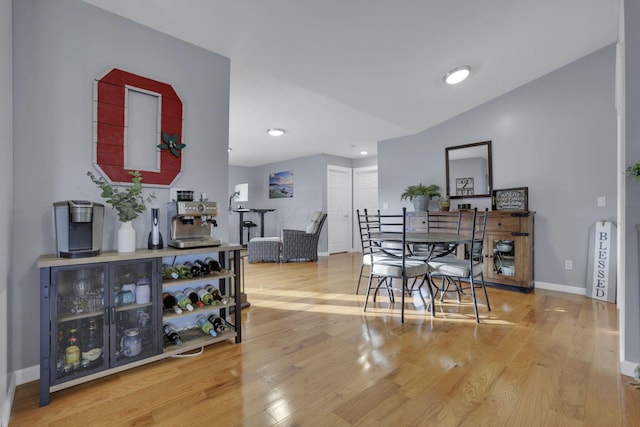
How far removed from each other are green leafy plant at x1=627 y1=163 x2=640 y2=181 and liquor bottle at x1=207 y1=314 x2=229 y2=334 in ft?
9.07

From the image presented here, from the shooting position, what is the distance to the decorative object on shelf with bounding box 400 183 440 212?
456 centimetres

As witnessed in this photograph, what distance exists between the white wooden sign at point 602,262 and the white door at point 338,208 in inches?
173

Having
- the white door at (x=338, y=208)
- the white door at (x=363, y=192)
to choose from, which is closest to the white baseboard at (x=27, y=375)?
the white door at (x=338, y=208)

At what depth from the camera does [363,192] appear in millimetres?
7031

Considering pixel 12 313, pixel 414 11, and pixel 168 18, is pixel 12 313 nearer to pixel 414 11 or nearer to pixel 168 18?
pixel 168 18

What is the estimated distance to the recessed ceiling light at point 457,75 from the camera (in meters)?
3.15

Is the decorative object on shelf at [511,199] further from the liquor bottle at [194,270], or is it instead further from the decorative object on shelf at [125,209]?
the decorative object on shelf at [125,209]

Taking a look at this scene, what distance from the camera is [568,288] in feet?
11.5

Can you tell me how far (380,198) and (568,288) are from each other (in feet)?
9.85

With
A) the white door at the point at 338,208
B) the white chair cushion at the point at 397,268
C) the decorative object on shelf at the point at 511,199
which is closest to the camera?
the white chair cushion at the point at 397,268

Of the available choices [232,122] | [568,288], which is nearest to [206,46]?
[232,122]

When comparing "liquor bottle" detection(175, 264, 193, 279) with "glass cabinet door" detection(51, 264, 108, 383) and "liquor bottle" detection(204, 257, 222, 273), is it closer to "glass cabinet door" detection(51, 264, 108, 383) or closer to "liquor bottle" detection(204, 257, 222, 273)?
"liquor bottle" detection(204, 257, 222, 273)

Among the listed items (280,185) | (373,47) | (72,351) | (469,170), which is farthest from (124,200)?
(280,185)

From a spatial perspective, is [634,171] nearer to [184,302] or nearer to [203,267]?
[203,267]
